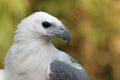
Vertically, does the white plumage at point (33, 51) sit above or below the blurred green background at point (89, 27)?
below

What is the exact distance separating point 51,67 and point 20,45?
25cm

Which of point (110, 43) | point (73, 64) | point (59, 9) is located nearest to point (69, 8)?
point (59, 9)

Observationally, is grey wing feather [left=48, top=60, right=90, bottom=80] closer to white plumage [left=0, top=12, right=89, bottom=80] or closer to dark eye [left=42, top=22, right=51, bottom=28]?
white plumage [left=0, top=12, right=89, bottom=80]

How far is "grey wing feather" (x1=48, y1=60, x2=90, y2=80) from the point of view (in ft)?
15.3

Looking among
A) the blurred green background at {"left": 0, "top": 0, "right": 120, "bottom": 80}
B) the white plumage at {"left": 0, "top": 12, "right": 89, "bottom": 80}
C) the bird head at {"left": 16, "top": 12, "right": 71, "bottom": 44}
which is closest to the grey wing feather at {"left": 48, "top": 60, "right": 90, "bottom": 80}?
the white plumage at {"left": 0, "top": 12, "right": 89, "bottom": 80}

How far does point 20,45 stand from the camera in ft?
15.2

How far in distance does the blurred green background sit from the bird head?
173 cm

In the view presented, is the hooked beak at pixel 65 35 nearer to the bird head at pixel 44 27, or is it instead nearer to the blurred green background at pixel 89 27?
the bird head at pixel 44 27

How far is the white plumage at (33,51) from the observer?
15.0 ft

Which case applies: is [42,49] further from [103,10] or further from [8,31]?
[103,10]

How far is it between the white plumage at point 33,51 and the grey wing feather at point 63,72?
10 millimetres

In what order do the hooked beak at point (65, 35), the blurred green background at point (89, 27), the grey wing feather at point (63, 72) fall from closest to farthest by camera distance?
the hooked beak at point (65, 35)
the grey wing feather at point (63, 72)
the blurred green background at point (89, 27)

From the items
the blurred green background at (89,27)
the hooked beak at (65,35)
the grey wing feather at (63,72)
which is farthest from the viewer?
the blurred green background at (89,27)

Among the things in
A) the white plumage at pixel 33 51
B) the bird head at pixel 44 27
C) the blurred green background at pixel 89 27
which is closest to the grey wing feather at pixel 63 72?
the white plumage at pixel 33 51
